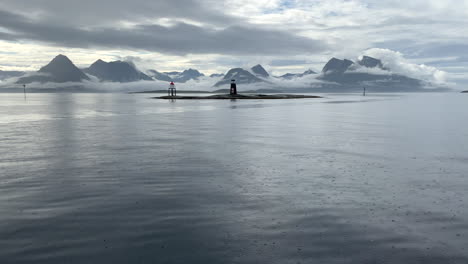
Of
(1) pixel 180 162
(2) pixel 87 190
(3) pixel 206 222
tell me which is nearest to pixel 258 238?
(3) pixel 206 222

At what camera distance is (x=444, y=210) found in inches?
533

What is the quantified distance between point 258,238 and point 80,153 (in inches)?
773

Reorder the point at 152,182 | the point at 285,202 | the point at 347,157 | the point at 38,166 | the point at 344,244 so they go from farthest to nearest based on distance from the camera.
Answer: the point at 347,157, the point at 38,166, the point at 152,182, the point at 285,202, the point at 344,244

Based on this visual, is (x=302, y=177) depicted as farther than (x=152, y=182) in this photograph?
Yes

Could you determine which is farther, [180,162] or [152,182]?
[180,162]

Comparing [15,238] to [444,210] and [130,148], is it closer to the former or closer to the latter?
[444,210]

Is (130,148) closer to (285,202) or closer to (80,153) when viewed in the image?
(80,153)

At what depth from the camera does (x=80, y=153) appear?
86.0 ft

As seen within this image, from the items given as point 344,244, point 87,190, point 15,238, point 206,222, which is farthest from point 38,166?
point 344,244

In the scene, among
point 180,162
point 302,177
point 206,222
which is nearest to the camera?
point 206,222

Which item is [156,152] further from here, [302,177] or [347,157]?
[347,157]

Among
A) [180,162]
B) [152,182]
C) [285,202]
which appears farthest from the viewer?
[180,162]

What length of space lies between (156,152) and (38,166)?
7.97 metres

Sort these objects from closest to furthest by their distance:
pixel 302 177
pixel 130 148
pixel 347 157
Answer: pixel 302 177 → pixel 347 157 → pixel 130 148
